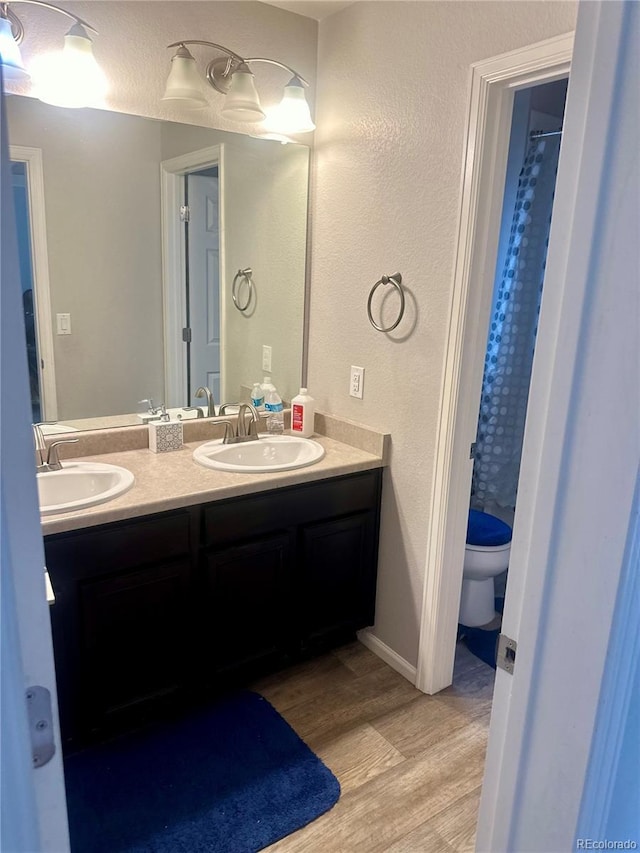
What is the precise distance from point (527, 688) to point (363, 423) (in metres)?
1.63

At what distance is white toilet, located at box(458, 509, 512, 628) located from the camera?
8.27ft

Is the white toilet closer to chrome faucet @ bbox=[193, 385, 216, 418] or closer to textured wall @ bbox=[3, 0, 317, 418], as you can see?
chrome faucet @ bbox=[193, 385, 216, 418]

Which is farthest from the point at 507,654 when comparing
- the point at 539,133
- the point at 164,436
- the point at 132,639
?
the point at 539,133

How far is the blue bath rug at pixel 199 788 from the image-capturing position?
1653mm

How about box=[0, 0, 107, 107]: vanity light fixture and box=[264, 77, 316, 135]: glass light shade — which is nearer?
box=[0, 0, 107, 107]: vanity light fixture

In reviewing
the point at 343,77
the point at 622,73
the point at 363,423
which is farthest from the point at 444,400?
the point at 622,73

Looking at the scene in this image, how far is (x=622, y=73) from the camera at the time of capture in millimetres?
653

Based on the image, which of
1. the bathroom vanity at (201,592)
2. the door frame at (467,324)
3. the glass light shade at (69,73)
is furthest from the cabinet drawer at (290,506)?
the glass light shade at (69,73)

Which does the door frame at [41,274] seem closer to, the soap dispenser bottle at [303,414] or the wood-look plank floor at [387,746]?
the soap dispenser bottle at [303,414]

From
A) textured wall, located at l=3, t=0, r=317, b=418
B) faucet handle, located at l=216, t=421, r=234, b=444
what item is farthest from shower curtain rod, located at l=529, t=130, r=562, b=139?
faucet handle, located at l=216, t=421, r=234, b=444

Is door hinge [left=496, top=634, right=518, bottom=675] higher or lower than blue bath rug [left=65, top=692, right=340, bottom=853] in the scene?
higher

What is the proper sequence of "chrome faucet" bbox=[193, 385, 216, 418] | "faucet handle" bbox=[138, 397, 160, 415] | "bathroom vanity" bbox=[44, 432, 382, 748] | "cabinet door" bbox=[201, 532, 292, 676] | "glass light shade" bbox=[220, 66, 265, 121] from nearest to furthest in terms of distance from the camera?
1. "bathroom vanity" bbox=[44, 432, 382, 748]
2. "cabinet door" bbox=[201, 532, 292, 676]
3. "glass light shade" bbox=[220, 66, 265, 121]
4. "faucet handle" bbox=[138, 397, 160, 415]
5. "chrome faucet" bbox=[193, 385, 216, 418]

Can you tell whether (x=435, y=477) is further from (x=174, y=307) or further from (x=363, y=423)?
(x=174, y=307)

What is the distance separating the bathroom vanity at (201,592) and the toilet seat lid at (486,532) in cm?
45
